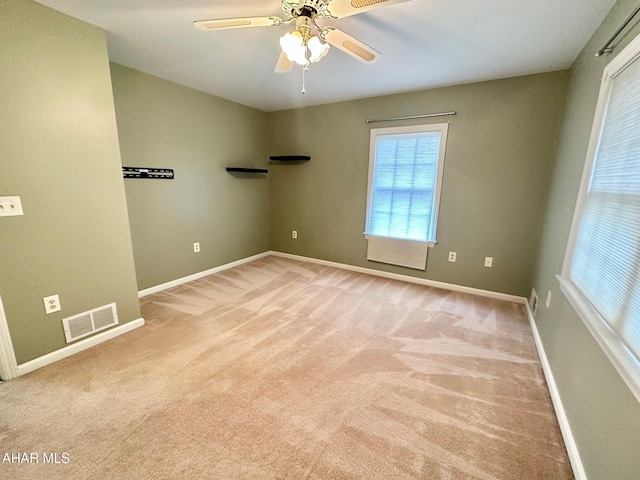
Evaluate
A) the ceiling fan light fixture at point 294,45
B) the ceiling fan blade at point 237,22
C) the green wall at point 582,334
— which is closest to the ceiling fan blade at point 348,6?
the ceiling fan light fixture at point 294,45

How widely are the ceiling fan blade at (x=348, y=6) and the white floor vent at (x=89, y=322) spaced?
261 centimetres

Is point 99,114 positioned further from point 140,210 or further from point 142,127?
point 140,210

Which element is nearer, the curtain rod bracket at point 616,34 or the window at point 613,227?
the window at point 613,227

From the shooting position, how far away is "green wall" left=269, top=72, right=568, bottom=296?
2672 millimetres

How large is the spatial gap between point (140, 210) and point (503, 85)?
13.3ft

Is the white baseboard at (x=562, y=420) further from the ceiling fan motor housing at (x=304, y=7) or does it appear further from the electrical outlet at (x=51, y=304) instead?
the electrical outlet at (x=51, y=304)

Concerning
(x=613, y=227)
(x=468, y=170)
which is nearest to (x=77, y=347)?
(x=613, y=227)

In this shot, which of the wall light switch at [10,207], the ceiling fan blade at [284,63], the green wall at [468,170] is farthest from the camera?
the green wall at [468,170]

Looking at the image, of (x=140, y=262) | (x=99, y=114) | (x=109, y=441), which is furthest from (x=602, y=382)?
(x=140, y=262)

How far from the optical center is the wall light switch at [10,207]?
1.61m

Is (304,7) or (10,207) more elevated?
(304,7)

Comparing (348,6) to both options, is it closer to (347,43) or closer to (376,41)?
(347,43)

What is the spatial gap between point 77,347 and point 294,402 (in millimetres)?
1757

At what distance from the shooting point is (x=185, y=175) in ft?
10.7
